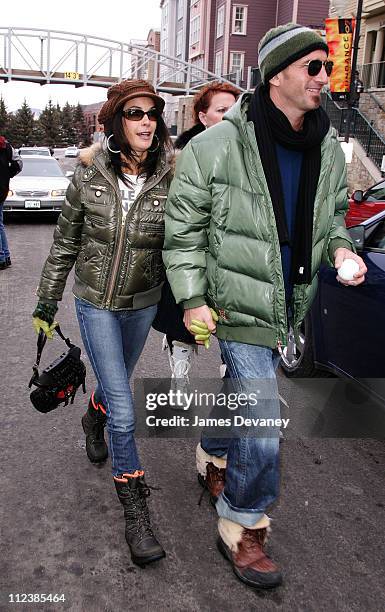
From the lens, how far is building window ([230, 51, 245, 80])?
4538 centimetres

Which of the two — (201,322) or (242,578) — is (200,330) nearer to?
(201,322)

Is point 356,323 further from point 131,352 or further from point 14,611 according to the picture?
point 14,611

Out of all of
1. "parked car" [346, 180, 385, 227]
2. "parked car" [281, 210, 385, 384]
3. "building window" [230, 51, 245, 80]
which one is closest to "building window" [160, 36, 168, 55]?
"building window" [230, 51, 245, 80]

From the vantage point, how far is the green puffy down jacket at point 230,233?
8.10ft

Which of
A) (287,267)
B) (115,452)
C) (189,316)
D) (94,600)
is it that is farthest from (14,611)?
(287,267)

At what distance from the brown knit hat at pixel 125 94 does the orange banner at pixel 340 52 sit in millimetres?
19023

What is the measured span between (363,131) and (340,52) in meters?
3.60

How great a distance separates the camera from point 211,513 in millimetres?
3127

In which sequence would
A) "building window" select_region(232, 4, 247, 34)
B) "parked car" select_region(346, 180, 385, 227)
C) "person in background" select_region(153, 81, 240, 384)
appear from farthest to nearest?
"building window" select_region(232, 4, 247, 34) → "parked car" select_region(346, 180, 385, 227) → "person in background" select_region(153, 81, 240, 384)

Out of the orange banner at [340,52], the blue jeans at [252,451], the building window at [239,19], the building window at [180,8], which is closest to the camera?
the blue jeans at [252,451]

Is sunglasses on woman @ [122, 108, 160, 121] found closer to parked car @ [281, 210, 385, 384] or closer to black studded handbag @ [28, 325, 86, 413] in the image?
black studded handbag @ [28, 325, 86, 413]

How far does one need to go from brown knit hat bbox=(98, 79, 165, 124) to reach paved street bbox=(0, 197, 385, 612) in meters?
2.02

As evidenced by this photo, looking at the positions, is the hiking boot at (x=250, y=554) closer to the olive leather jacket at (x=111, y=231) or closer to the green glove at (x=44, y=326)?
the olive leather jacket at (x=111, y=231)

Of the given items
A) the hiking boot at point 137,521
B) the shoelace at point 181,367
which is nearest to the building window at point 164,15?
the shoelace at point 181,367
